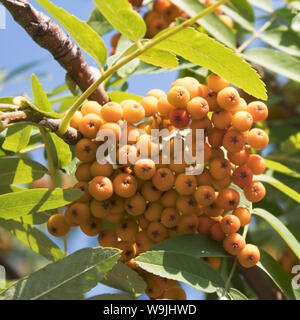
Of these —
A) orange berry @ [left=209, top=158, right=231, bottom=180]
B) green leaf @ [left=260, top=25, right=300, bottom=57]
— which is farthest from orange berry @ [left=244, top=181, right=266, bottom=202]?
green leaf @ [left=260, top=25, right=300, bottom=57]

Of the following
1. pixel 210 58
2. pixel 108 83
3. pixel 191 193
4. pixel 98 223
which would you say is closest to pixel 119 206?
pixel 98 223

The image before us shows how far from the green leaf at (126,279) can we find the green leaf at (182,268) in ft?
0.57

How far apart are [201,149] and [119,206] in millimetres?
322

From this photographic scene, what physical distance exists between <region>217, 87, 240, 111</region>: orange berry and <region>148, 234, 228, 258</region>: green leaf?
1.41 ft

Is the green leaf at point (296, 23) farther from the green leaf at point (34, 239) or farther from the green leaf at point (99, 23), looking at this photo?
the green leaf at point (34, 239)

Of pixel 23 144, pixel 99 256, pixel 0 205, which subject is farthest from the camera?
pixel 23 144

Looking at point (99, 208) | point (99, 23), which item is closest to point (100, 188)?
point (99, 208)

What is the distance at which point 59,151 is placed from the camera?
5.44 ft

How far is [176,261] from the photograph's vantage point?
146 cm

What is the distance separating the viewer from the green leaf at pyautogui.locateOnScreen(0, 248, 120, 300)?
1280 mm

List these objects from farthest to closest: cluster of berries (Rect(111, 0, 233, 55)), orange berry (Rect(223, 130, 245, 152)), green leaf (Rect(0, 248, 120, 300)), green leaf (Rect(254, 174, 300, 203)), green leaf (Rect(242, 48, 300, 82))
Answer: cluster of berries (Rect(111, 0, 233, 55)), green leaf (Rect(242, 48, 300, 82)), green leaf (Rect(254, 174, 300, 203)), orange berry (Rect(223, 130, 245, 152)), green leaf (Rect(0, 248, 120, 300))

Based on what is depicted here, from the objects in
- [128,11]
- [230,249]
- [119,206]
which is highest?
[128,11]

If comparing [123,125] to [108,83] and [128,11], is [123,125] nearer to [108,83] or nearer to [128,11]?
[128,11]

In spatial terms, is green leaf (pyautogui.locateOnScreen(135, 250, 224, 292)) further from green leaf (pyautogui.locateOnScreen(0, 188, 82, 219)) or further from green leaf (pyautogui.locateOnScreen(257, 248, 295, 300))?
green leaf (pyautogui.locateOnScreen(0, 188, 82, 219))
